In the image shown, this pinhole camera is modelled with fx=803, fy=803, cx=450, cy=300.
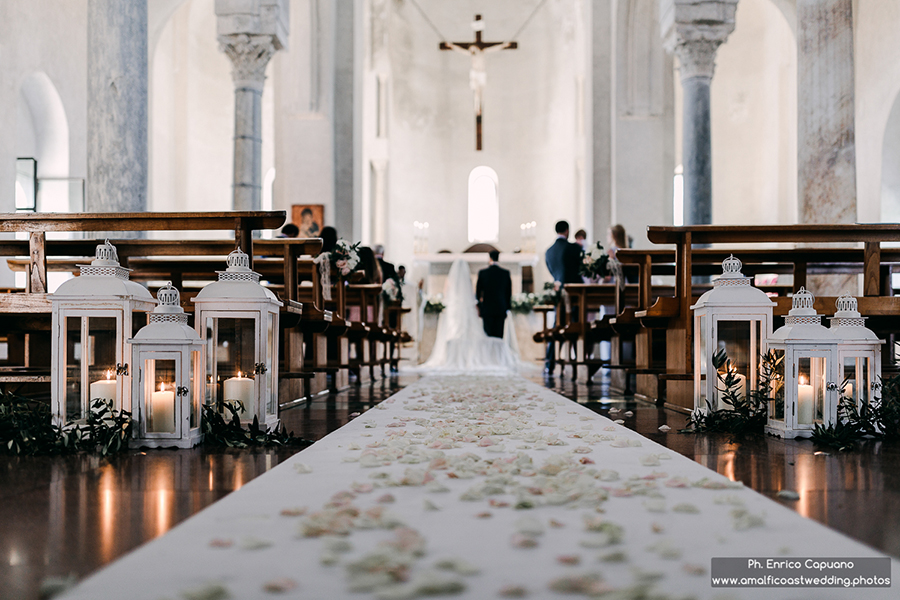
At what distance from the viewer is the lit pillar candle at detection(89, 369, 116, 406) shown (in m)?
3.02

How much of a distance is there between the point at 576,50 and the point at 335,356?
36.8 ft

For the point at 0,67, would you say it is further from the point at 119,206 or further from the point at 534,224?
the point at 534,224

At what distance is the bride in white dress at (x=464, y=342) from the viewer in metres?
10.3

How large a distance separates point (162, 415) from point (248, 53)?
782 cm

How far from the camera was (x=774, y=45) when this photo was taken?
15.1 metres

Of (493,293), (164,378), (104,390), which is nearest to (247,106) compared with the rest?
(493,293)

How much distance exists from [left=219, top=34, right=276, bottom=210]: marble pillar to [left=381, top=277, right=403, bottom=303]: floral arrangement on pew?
1916mm

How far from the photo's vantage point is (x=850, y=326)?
10.6 ft

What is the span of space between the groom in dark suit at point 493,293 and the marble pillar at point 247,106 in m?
2.96

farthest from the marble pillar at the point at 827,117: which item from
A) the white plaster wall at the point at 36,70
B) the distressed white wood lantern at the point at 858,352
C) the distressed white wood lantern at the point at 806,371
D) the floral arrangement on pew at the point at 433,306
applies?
the white plaster wall at the point at 36,70

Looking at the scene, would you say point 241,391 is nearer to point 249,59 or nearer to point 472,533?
point 472,533

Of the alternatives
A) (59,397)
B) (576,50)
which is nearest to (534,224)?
(576,50)

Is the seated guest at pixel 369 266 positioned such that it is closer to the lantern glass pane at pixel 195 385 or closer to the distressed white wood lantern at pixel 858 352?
the lantern glass pane at pixel 195 385

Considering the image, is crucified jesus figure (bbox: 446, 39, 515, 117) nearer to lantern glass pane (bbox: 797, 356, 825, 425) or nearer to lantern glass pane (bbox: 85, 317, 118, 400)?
lantern glass pane (bbox: 797, 356, 825, 425)
